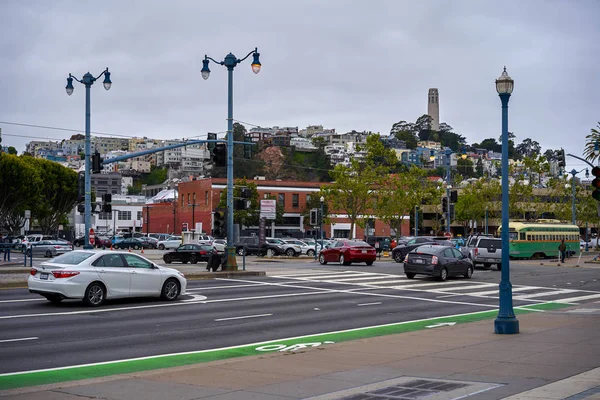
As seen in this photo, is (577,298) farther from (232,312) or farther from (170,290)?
(170,290)

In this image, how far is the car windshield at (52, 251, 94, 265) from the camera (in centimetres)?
2000

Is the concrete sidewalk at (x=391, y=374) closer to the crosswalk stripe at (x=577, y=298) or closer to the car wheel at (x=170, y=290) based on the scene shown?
the car wheel at (x=170, y=290)

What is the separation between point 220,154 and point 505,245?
18740 mm

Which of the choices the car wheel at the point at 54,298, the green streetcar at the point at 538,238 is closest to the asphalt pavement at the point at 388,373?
the car wheel at the point at 54,298

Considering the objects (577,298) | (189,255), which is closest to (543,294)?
(577,298)

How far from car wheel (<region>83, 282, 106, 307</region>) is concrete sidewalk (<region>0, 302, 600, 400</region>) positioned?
27.3 feet

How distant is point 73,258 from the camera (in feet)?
66.3

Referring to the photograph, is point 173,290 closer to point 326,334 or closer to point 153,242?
point 326,334

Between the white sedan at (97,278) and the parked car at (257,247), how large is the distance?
122 feet

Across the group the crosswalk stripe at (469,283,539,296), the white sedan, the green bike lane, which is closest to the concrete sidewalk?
the green bike lane

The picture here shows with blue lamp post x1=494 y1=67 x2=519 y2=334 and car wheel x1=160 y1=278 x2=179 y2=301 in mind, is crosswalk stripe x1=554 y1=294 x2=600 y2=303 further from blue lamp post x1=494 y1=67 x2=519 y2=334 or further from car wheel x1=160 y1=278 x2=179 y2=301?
car wheel x1=160 y1=278 x2=179 y2=301

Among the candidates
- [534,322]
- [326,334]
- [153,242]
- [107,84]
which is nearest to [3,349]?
[326,334]

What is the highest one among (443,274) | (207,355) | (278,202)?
(278,202)

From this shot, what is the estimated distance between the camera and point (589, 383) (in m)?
9.77
